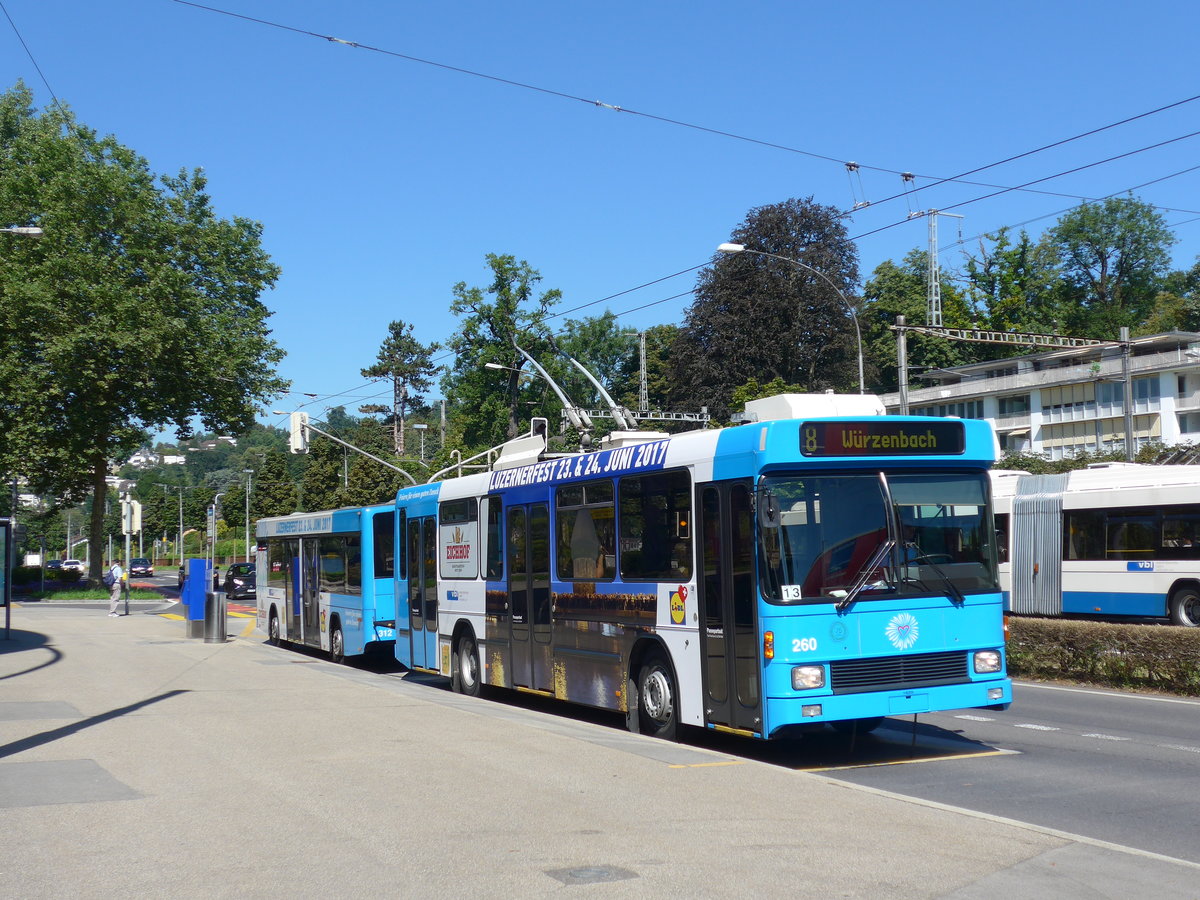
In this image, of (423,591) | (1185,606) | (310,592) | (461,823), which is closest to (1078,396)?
(1185,606)

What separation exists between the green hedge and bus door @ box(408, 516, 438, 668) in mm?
8771

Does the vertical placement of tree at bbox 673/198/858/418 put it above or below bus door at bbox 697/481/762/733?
above

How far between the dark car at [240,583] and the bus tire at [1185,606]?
44140mm

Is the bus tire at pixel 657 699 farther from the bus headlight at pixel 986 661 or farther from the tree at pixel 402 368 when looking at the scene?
the tree at pixel 402 368

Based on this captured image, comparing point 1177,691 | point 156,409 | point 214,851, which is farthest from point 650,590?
point 156,409

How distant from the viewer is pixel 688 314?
63.1 meters

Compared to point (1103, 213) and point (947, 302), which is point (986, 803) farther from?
point (1103, 213)

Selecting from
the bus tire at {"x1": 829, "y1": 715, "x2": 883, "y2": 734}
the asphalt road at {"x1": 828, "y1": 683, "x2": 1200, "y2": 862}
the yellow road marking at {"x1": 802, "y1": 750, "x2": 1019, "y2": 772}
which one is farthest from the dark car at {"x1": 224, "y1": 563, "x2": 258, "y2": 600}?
the yellow road marking at {"x1": 802, "y1": 750, "x2": 1019, "y2": 772}

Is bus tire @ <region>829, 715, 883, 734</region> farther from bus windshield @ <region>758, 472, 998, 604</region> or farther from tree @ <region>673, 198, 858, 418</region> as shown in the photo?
tree @ <region>673, 198, 858, 418</region>

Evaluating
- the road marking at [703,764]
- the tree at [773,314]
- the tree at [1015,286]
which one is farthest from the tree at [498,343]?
the road marking at [703,764]

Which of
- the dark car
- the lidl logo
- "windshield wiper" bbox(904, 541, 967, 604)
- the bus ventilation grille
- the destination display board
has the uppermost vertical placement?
the destination display board

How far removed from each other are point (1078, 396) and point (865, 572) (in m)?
72.0

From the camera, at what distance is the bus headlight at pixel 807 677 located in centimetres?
1016

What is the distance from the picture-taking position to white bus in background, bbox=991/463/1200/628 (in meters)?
24.0
